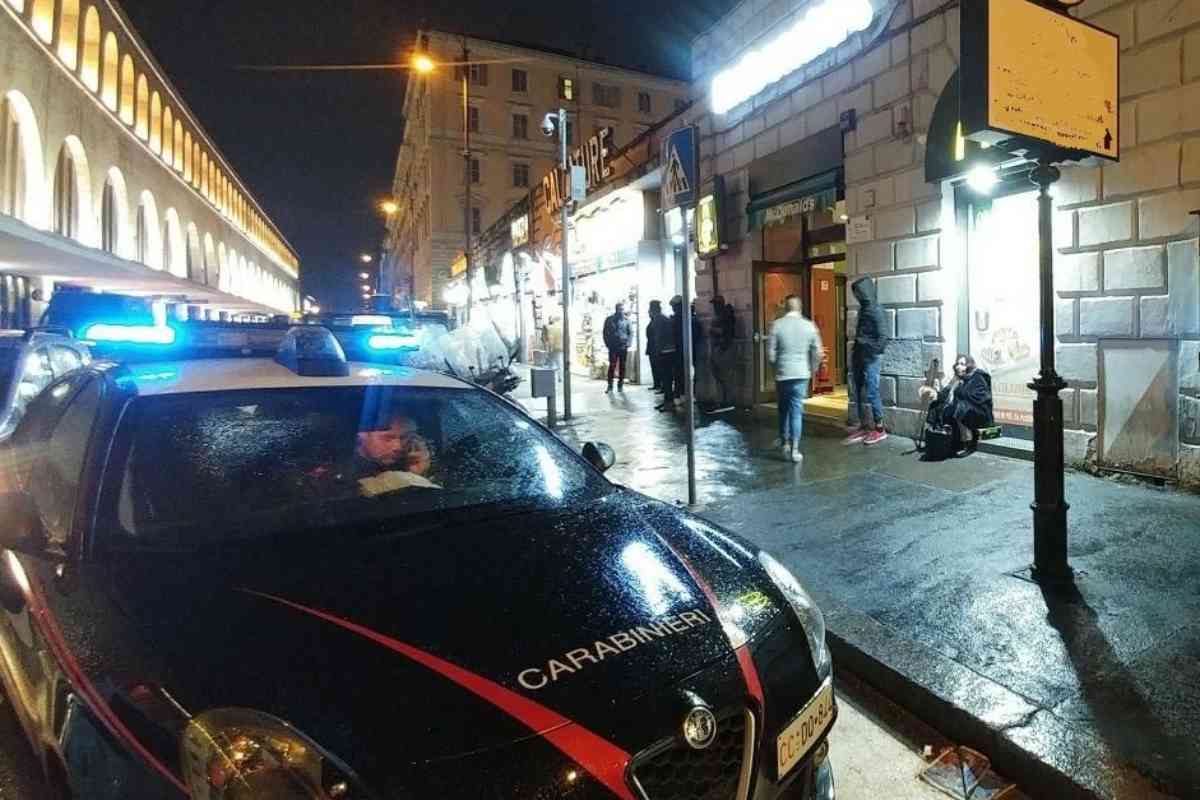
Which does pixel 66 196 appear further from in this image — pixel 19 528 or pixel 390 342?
pixel 19 528

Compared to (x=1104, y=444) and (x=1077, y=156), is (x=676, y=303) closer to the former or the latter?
(x=1104, y=444)

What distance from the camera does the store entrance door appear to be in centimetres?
1189

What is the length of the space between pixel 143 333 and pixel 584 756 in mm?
6191

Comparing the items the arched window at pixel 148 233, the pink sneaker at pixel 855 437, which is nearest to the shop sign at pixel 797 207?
the pink sneaker at pixel 855 437

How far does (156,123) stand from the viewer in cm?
3919

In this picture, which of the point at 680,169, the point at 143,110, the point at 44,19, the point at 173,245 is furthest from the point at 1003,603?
the point at 173,245

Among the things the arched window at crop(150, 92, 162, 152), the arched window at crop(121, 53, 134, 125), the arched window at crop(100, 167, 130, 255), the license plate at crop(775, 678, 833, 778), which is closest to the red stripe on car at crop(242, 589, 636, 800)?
the license plate at crop(775, 678, 833, 778)

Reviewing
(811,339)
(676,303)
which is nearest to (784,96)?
(676,303)

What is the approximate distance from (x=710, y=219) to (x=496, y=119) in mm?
47294

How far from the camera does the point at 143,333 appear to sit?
20.9ft

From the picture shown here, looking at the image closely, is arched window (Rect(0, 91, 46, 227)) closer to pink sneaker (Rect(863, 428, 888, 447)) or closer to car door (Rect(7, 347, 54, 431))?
car door (Rect(7, 347, 54, 431))

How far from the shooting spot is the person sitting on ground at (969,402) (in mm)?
7215

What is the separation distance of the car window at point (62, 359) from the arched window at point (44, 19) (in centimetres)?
2316

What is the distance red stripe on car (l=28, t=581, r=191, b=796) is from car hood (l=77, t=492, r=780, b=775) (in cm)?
10
